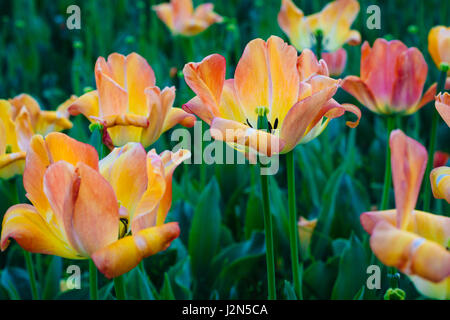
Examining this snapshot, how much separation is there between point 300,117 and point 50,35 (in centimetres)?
239

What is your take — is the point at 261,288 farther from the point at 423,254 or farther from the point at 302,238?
the point at 423,254

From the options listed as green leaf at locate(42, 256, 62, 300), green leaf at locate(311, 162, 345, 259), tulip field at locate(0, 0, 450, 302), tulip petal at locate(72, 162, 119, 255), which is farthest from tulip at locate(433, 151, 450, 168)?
tulip petal at locate(72, 162, 119, 255)

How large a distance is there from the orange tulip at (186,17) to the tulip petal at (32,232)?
1.53m

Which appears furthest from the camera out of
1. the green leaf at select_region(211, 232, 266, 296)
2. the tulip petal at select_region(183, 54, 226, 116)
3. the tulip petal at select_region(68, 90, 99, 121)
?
the green leaf at select_region(211, 232, 266, 296)

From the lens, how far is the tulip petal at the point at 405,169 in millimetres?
491

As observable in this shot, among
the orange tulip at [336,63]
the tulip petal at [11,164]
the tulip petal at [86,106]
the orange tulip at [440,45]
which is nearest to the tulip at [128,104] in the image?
the tulip petal at [86,106]

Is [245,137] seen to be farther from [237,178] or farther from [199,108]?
[237,178]

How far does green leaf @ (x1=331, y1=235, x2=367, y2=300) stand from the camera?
3.21ft

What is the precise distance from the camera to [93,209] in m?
0.57

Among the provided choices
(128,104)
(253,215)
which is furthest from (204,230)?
(128,104)

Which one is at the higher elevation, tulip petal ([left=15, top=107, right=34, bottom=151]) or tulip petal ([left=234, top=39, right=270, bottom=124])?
tulip petal ([left=234, top=39, right=270, bottom=124])

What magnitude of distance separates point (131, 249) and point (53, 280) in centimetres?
63

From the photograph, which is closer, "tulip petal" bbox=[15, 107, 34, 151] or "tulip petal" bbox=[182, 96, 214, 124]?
"tulip petal" bbox=[182, 96, 214, 124]

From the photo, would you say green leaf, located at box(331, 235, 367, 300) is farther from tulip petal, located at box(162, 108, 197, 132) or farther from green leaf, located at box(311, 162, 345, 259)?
tulip petal, located at box(162, 108, 197, 132)
